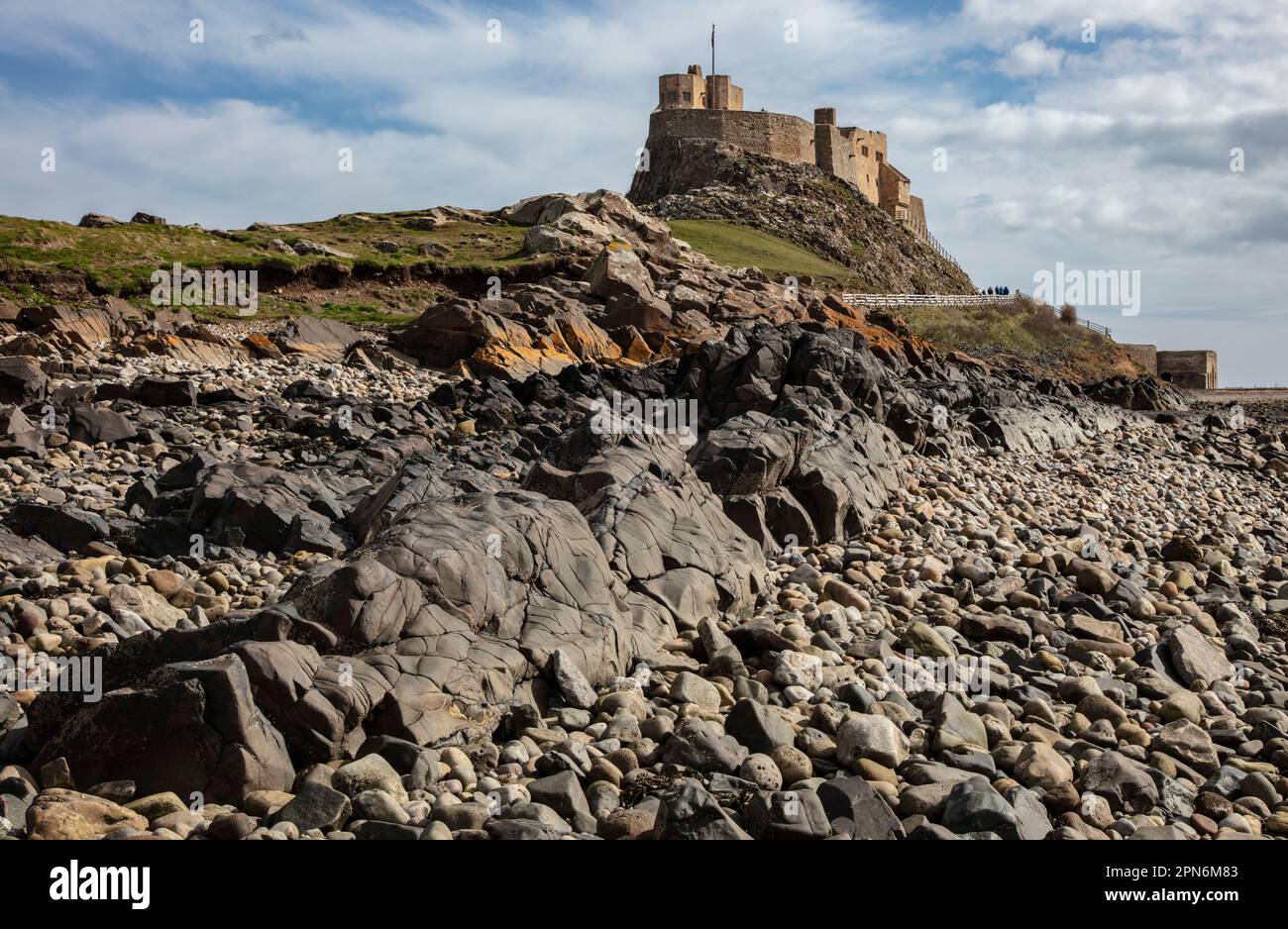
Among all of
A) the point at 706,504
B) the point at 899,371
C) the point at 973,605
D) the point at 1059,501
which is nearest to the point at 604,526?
the point at 706,504

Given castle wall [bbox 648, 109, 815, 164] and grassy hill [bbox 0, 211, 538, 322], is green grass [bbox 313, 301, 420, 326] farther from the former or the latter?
castle wall [bbox 648, 109, 815, 164]

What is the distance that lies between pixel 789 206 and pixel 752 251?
17445 mm

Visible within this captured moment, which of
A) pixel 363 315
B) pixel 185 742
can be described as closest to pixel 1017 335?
pixel 363 315

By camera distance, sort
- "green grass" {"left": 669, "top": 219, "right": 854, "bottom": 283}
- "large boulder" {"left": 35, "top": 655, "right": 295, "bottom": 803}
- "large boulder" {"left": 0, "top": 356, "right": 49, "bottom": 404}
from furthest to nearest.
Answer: "green grass" {"left": 669, "top": 219, "right": 854, "bottom": 283} → "large boulder" {"left": 0, "top": 356, "right": 49, "bottom": 404} → "large boulder" {"left": 35, "top": 655, "right": 295, "bottom": 803}

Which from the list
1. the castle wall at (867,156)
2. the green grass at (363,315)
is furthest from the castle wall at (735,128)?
the green grass at (363,315)

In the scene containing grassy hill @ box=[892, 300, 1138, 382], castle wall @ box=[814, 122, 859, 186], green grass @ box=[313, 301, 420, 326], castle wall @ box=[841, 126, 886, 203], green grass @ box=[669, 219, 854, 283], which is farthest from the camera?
castle wall @ box=[841, 126, 886, 203]

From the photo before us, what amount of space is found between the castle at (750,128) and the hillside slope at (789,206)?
1.21 m

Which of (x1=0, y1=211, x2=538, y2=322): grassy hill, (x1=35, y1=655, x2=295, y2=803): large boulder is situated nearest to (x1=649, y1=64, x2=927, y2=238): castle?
(x1=0, y1=211, x2=538, y2=322): grassy hill

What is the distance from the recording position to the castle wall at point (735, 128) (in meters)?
88.9

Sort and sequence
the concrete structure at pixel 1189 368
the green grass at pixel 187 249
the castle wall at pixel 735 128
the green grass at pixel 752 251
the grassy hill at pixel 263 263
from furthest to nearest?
the castle wall at pixel 735 128
the concrete structure at pixel 1189 368
the green grass at pixel 752 251
the green grass at pixel 187 249
the grassy hill at pixel 263 263

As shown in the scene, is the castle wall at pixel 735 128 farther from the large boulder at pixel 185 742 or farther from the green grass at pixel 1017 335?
the large boulder at pixel 185 742

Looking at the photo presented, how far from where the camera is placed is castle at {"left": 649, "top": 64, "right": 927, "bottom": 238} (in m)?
89.1

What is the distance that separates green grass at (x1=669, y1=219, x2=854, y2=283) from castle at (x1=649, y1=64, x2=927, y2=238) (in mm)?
14784
